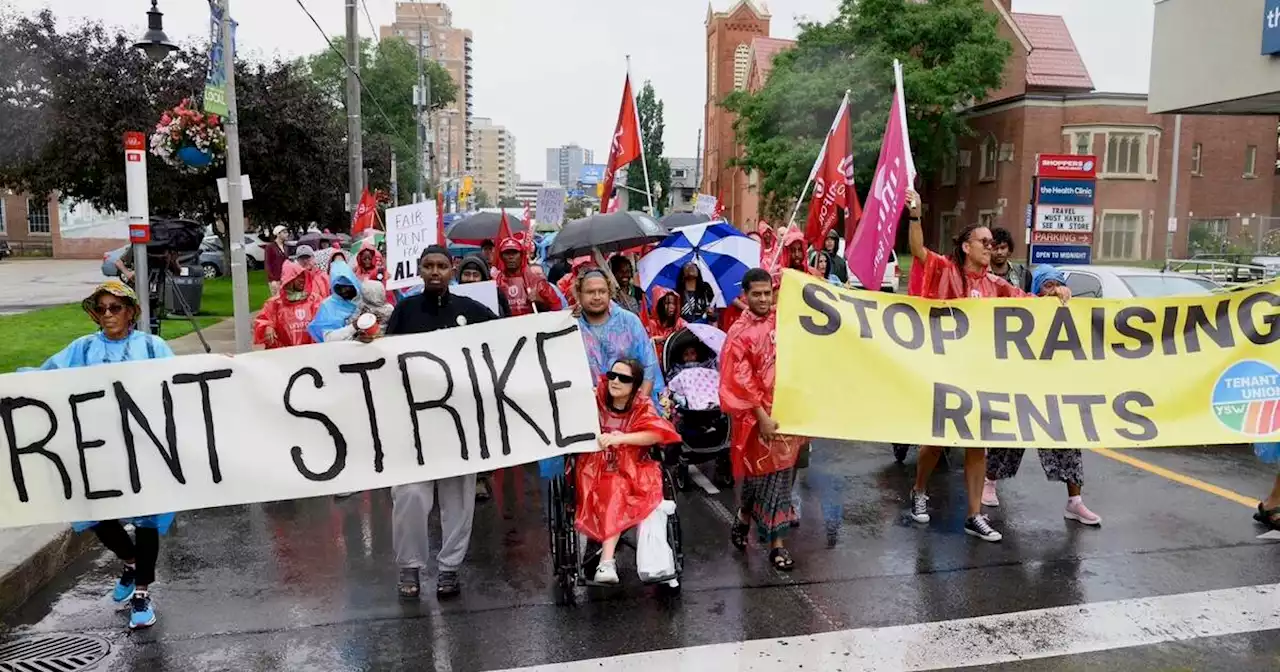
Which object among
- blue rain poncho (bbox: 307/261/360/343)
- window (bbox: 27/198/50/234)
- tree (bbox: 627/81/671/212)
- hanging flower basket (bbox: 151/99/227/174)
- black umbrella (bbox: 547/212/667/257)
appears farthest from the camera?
tree (bbox: 627/81/671/212)

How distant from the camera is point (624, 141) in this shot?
36.5 ft

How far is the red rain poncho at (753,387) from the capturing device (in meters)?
5.18

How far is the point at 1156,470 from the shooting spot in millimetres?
7410

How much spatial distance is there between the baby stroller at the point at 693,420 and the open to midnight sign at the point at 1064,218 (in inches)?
322

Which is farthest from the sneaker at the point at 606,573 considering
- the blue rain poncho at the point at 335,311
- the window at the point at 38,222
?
the window at the point at 38,222

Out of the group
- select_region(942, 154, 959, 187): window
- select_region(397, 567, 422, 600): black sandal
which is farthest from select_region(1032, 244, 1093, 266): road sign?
select_region(942, 154, 959, 187): window

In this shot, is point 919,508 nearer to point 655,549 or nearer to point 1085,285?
point 655,549

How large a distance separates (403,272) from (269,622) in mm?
5634

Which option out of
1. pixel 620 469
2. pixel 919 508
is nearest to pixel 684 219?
pixel 919 508

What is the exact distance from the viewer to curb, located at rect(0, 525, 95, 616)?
191 inches

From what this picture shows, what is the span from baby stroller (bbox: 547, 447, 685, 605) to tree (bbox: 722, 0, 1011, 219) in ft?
100.0

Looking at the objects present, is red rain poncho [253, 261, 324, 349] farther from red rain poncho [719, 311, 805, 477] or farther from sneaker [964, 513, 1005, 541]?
sneaker [964, 513, 1005, 541]

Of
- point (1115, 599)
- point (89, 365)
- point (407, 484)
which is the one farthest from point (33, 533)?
point (1115, 599)

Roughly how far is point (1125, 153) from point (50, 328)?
3609 centimetres
